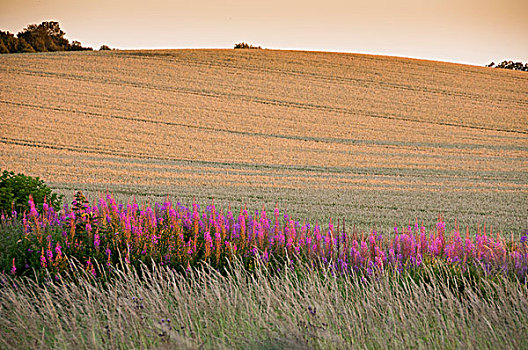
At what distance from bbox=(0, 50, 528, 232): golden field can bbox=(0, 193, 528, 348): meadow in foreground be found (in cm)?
521

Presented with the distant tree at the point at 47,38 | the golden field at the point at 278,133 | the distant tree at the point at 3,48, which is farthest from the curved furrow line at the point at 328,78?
the distant tree at the point at 47,38

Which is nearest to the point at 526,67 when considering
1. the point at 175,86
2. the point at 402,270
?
the point at 175,86

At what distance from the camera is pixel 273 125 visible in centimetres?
2527

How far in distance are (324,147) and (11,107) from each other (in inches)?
598

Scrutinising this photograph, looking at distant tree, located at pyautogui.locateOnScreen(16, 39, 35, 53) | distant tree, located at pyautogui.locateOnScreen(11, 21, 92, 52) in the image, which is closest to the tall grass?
distant tree, located at pyautogui.locateOnScreen(16, 39, 35, 53)

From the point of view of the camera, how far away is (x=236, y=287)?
4625 mm

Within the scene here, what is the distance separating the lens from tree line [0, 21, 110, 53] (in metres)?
52.5

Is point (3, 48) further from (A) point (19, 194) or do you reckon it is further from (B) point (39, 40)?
(A) point (19, 194)

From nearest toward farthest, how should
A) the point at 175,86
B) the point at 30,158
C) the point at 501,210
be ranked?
the point at 501,210, the point at 30,158, the point at 175,86

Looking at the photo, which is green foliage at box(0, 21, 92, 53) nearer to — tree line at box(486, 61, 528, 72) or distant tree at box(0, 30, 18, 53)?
distant tree at box(0, 30, 18, 53)

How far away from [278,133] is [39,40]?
45.1 metres

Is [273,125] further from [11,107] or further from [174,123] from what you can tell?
[11,107]

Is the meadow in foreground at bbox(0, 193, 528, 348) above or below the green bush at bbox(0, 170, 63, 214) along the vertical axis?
below

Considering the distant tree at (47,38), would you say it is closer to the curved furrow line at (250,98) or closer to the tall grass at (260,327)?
the curved furrow line at (250,98)
